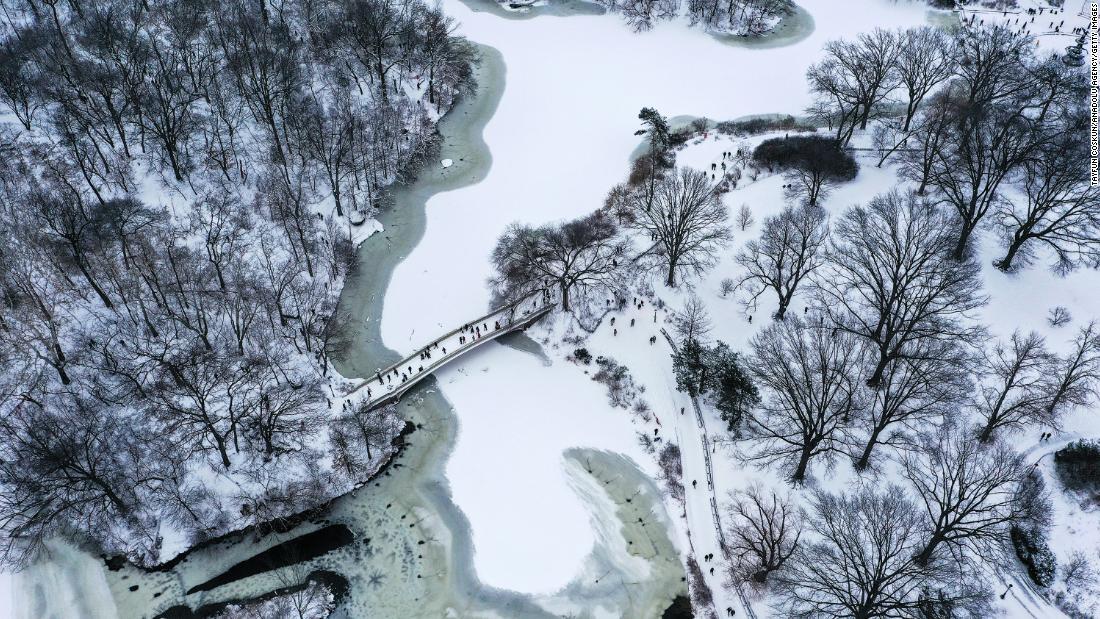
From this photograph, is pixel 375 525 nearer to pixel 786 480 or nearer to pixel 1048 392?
pixel 786 480

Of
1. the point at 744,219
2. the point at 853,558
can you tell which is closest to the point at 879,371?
the point at 853,558

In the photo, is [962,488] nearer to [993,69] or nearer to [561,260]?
[561,260]

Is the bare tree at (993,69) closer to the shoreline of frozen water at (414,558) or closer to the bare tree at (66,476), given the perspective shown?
the shoreline of frozen water at (414,558)

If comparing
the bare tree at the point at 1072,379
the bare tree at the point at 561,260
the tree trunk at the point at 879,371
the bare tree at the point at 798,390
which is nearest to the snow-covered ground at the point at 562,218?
the bare tree at the point at 561,260

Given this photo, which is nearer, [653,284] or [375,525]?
[375,525]

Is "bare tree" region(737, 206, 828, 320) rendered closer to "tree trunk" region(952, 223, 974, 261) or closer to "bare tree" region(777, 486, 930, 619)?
"tree trunk" region(952, 223, 974, 261)

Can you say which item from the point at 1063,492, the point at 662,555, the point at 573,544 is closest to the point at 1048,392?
the point at 1063,492

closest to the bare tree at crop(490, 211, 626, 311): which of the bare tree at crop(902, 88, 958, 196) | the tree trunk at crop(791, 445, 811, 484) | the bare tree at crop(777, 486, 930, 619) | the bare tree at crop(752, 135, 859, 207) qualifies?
the bare tree at crop(752, 135, 859, 207)
